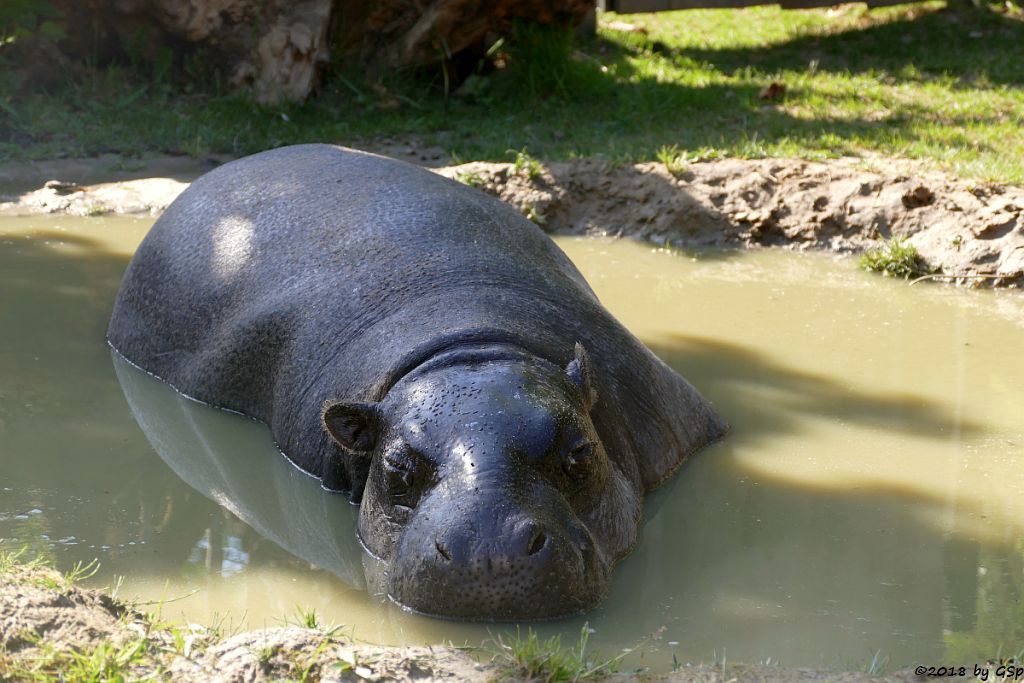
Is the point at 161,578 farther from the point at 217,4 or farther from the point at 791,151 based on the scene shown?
the point at 217,4

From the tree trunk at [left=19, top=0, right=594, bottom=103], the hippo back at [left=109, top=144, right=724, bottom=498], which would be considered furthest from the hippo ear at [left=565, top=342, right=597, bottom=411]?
the tree trunk at [left=19, top=0, right=594, bottom=103]

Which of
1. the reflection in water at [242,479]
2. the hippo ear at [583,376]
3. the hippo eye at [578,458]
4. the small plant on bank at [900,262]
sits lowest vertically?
the small plant on bank at [900,262]

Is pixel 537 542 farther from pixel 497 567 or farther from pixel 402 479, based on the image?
pixel 402 479

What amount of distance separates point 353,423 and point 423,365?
1.00 feet

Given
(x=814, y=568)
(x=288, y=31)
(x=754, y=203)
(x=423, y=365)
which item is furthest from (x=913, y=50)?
(x=423, y=365)

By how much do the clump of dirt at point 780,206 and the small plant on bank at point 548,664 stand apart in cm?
478

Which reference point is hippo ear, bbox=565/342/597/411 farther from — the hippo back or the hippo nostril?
the hippo nostril

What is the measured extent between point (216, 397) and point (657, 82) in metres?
7.05

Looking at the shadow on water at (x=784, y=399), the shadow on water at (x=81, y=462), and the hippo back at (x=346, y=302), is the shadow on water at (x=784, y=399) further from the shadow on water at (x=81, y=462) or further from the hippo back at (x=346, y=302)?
the shadow on water at (x=81, y=462)

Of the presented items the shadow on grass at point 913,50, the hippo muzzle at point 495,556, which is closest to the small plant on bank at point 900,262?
the shadow on grass at point 913,50

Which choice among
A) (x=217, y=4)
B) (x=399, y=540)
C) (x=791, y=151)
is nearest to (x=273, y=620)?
(x=399, y=540)

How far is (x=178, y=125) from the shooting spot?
1040 centimetres

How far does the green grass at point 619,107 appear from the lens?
9281 mm

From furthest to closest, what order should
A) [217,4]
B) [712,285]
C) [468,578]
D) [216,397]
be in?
[217,4], [712,285], [216,397], [468,578]
